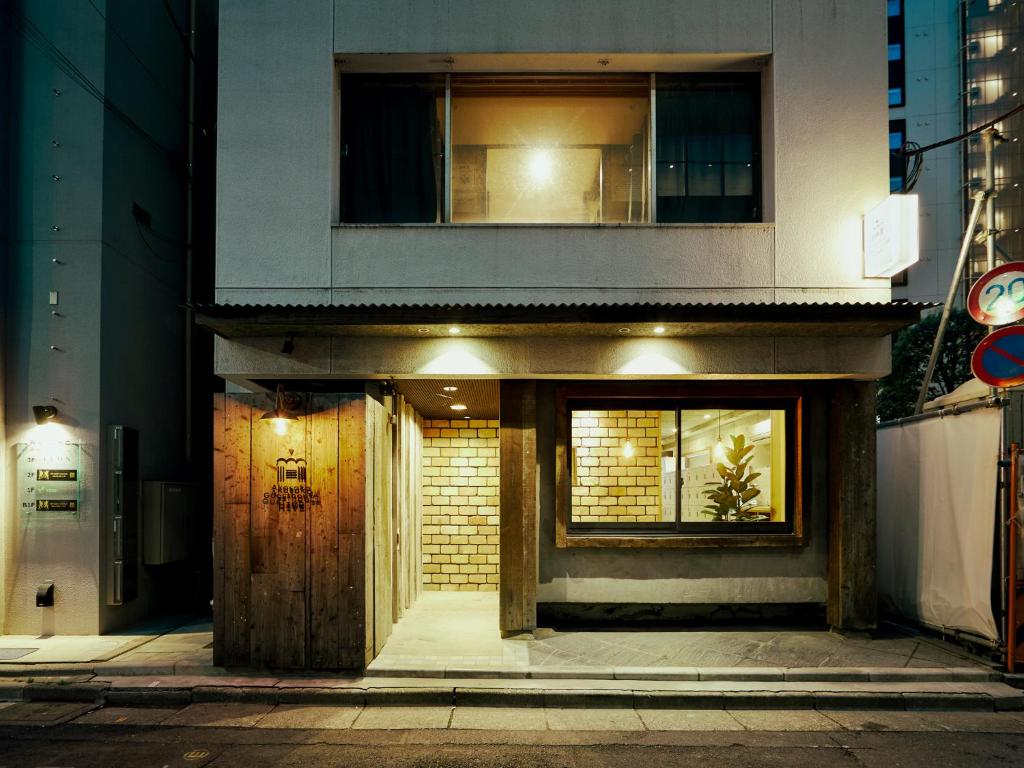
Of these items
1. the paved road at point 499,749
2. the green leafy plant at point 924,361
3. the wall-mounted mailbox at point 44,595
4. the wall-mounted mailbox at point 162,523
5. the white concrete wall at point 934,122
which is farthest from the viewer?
the white concrete wall at point 934,122

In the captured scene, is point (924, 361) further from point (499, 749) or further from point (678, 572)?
point (499, 749)

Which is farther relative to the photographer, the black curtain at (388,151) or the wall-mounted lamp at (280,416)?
the black curtain at (388,151)

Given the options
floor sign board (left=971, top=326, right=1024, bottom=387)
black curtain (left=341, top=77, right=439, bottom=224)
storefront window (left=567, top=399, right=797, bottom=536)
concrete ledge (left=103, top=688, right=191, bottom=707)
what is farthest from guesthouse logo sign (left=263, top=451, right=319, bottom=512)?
floor sign board (left=971, top=326, right=1024, bottom=387)

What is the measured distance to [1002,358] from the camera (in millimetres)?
7758

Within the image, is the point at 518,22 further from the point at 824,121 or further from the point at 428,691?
the point at 428,691

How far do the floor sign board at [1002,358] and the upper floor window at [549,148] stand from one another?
11.8 feet

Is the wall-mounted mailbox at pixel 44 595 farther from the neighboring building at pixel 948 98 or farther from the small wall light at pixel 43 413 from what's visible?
the neighboring building at pixel 948 98

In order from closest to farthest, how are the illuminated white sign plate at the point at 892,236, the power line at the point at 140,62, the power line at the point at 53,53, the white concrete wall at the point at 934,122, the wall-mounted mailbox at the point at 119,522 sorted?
the illuminated white sign plate at the point at 892,236
the wall-mounted mailbox at the point at 119,522
the power line at the point at 53,53
the power line at the point at 140,62
the white concrete wall at the point at 934,122

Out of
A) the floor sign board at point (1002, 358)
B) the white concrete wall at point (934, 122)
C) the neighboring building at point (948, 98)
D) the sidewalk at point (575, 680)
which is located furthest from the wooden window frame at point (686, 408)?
the white concrete wall at point (934, 122)

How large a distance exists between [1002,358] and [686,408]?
12.3 feet

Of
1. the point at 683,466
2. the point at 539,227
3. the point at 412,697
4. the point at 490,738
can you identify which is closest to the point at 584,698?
the point at 490,738

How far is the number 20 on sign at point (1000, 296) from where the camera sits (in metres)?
7.87

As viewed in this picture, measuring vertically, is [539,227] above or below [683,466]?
above

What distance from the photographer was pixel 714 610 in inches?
386
